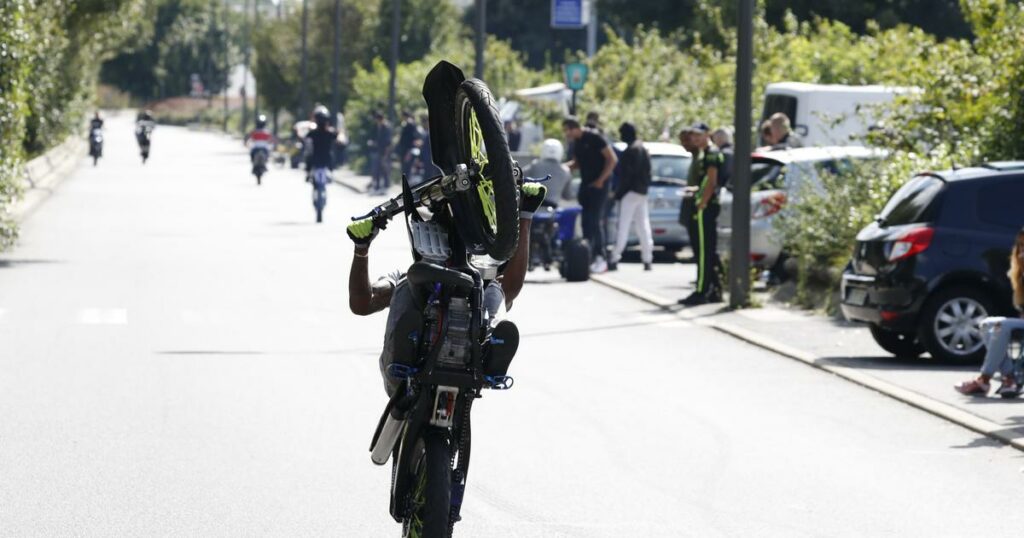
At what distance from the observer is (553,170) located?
23.3 meters

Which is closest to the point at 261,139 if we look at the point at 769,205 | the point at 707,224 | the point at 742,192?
the point at 769,205

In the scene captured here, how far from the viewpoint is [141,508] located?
8.64 meters

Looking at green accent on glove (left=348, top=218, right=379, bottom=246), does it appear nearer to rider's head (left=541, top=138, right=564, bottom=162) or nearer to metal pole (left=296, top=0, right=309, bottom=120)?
rider's head (left=541, top=138, right=564, bottom=162)

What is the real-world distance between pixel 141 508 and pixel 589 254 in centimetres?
1452

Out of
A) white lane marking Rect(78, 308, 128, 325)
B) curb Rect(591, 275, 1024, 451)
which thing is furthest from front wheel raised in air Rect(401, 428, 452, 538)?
white lane marking Rect(78, 308, 128, 325)

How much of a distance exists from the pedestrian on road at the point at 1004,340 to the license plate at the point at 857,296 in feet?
7.77

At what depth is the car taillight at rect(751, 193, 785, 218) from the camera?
21.5 meters

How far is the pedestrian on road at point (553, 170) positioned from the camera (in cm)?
2319

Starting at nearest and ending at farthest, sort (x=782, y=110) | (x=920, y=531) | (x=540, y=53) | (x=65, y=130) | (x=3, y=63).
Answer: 1. (x=920, y=531)
2. (x=3, y=63)
3. (x=782, y=110)
4. (x=65, y=130)
5. (x=540, y=53)

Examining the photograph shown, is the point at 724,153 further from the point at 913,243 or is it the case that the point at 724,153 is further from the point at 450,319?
the point at 450,319

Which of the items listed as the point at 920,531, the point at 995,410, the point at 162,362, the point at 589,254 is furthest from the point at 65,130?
the point at 920,531

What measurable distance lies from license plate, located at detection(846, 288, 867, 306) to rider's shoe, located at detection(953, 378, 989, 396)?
2.27 metres

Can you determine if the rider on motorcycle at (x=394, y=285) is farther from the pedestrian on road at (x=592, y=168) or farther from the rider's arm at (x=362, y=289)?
the pedestrian on road at (x=592, y=168)

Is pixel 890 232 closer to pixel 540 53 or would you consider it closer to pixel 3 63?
pixel 3 63
